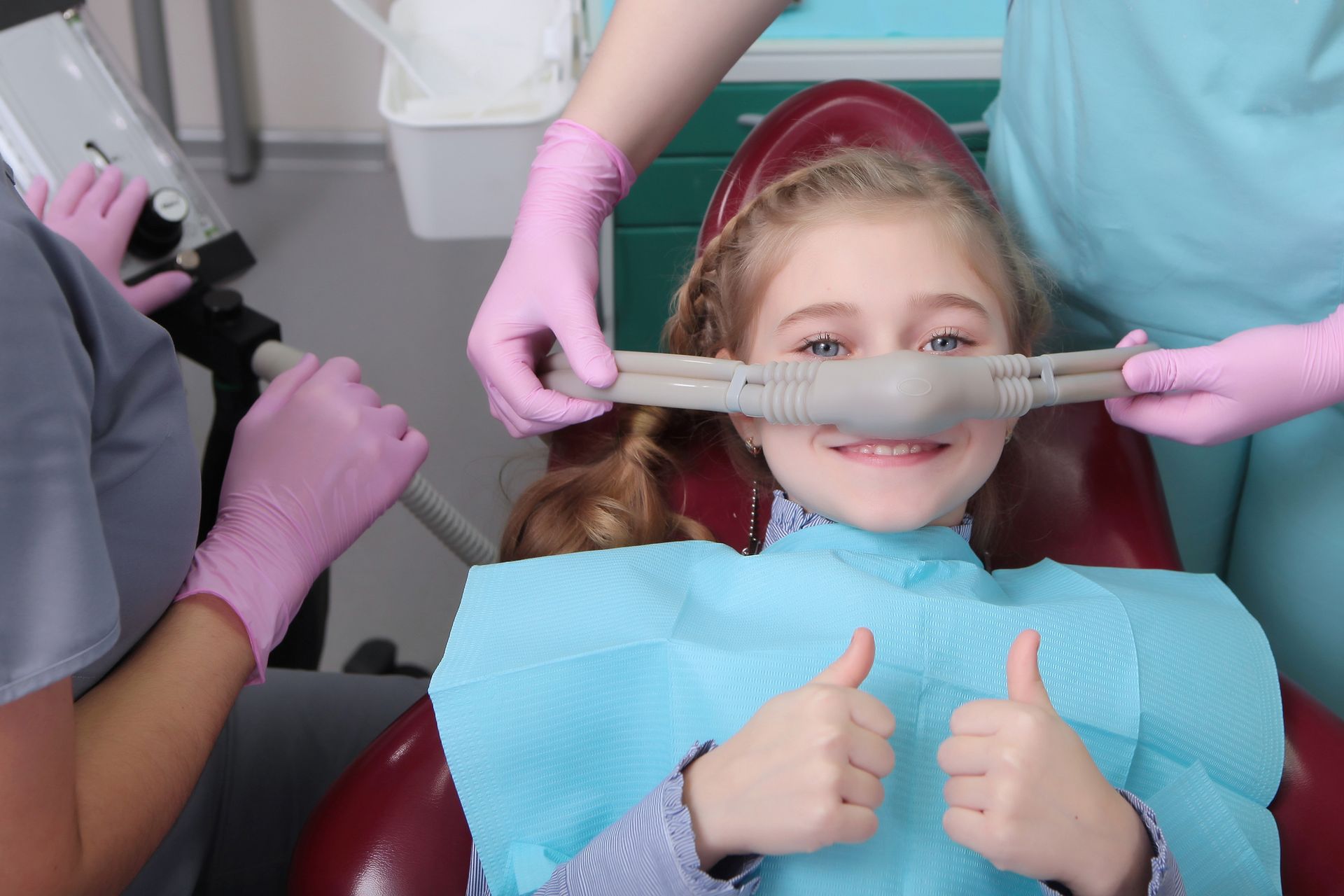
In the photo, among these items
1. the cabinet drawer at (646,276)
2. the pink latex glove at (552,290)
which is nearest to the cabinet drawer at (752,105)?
the cabinet drawer at (646,276)

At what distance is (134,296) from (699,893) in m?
0.85

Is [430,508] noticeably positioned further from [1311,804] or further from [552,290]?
[1311,804]

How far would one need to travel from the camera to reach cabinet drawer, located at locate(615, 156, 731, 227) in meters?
1.76

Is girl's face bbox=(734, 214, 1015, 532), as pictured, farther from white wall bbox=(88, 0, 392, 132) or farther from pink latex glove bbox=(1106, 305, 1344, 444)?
white wall bbox=(88, 0, 392, 132)

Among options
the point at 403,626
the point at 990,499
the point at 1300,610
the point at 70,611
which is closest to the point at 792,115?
the point at 990,499

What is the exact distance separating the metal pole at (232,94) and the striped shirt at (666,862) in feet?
7.76

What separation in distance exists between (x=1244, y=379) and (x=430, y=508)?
94 cm

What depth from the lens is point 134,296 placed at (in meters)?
1.11

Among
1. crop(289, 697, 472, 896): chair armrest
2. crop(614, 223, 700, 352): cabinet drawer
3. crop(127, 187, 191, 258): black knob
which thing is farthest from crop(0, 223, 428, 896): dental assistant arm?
crop(614, 223, 700, 352): cabinet drawer

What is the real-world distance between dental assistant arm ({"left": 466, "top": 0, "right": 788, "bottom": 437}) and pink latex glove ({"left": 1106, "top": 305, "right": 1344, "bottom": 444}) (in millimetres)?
517

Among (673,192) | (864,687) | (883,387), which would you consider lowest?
(673,192)

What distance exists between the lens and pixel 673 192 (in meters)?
1.80

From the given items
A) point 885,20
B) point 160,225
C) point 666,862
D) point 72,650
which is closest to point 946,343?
point 666,862

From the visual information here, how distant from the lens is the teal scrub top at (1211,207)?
3.00 ft
